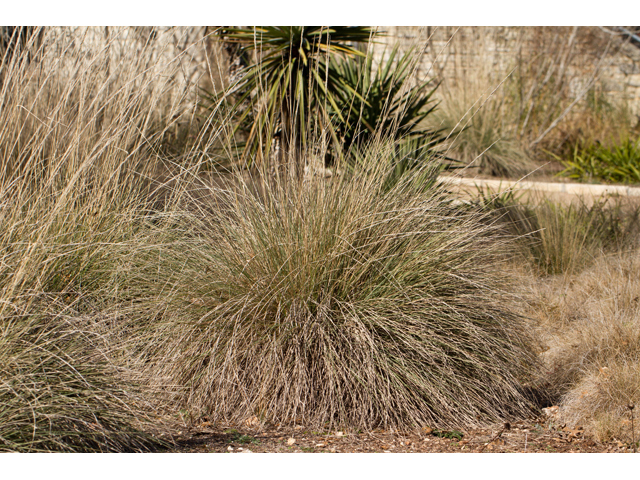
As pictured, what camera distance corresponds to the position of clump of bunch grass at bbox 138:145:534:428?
9.09 feet

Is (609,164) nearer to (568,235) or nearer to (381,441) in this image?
(568,235)

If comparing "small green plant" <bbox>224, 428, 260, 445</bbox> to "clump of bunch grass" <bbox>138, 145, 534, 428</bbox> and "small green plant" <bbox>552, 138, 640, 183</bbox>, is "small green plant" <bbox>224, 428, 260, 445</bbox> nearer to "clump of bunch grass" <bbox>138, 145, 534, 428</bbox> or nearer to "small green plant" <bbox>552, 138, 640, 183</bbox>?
"clump of bunch grass" <bbox>138, 145, 534, 428</bbox>

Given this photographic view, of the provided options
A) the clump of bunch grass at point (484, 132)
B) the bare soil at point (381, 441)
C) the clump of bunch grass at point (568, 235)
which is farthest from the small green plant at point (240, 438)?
the clump of bunch grass at point (484, 132)

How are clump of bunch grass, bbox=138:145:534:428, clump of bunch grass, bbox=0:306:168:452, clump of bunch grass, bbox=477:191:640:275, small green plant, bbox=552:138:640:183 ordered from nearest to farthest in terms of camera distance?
clump of bunch grass, bbox=0:306:168:452 → clump of bunch grass, bbox=138:145:534:428 → clump of bunch grass, bbox=477:191:640:275 → small green plant, bbox=552:138:640:183

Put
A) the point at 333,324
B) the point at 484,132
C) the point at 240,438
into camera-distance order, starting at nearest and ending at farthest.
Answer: the point at 240,438, the point at 333,324, the point at 484,132

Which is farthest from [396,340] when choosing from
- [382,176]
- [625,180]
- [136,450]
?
[625,180]

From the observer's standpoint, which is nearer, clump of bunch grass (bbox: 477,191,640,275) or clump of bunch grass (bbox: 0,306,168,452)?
clump of bunch grass (bbox: 0,306,168,452)

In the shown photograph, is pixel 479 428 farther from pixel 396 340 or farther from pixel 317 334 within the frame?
pixel 317 334

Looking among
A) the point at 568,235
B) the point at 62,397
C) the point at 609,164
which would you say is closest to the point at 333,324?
the point at 62,397

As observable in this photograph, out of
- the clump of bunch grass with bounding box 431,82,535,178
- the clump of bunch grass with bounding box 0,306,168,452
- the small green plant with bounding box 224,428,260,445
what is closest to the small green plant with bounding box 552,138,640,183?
the clump of bunch grass with bounding box 431,82,535,178

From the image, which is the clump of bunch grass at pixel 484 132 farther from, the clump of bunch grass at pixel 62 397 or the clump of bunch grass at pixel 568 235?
the clump of bunch grass at pixel 62 397

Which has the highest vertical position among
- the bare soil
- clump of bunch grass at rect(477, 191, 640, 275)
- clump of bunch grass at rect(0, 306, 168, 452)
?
clump of bunch grass at rect(0, 306, 168, 452)

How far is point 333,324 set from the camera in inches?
108

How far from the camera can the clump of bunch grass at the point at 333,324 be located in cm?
277
